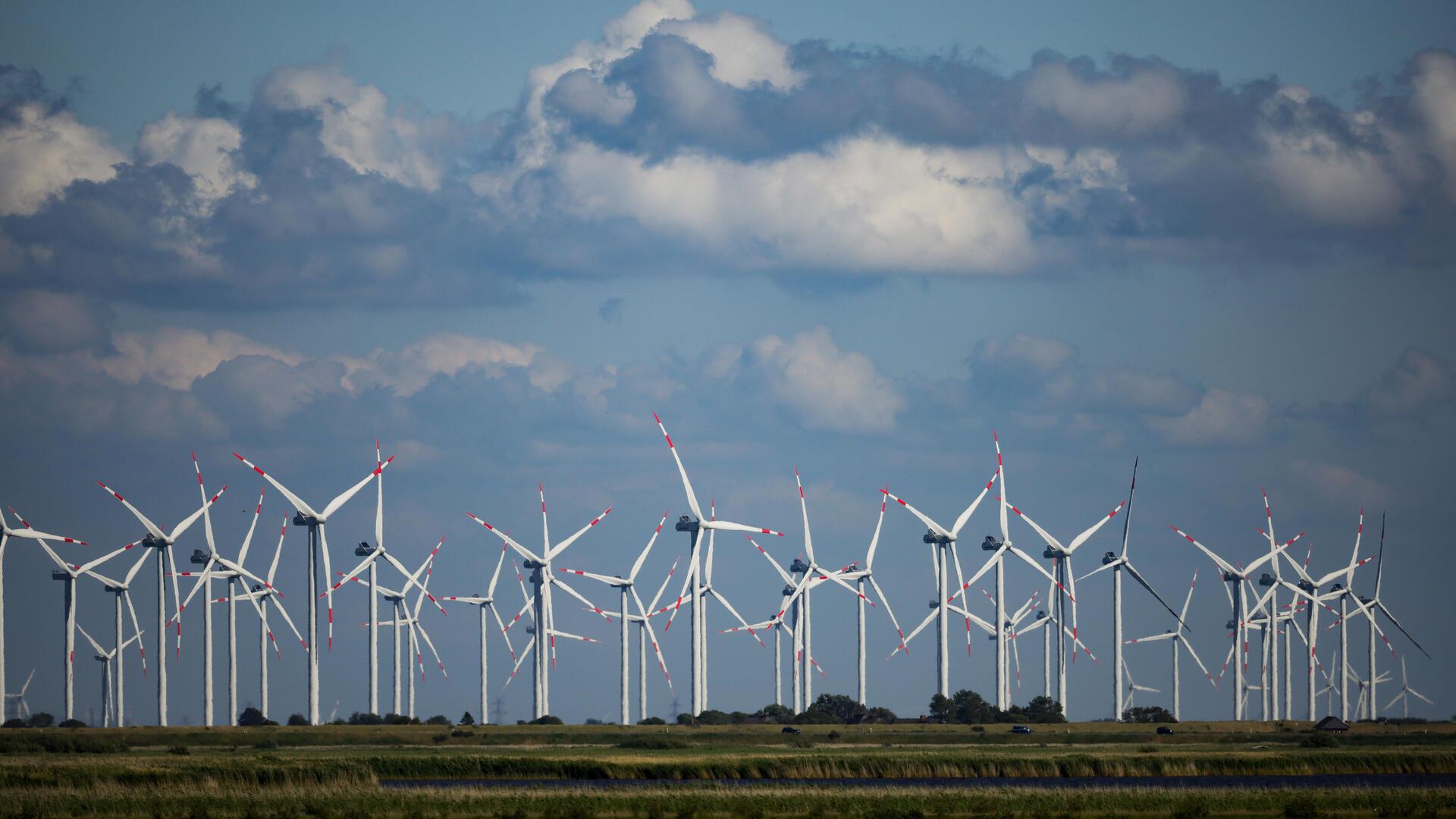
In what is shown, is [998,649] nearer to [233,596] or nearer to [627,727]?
[627,727]

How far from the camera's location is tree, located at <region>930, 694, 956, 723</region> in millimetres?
188375

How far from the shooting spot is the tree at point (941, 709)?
188375 mm

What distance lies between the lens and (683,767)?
4525 inches

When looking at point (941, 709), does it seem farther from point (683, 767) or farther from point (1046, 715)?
point (683, 767)

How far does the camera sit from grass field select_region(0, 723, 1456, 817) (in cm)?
8919

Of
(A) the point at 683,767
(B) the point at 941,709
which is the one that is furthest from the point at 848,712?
(A) the point at 683,767

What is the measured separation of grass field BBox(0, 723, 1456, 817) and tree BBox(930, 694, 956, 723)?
9573 millimetres

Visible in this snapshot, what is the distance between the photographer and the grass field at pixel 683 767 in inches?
3511

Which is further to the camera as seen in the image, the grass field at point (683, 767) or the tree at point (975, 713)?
the tree at point (975, 713)

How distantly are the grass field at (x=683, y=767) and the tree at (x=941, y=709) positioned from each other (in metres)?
9.57

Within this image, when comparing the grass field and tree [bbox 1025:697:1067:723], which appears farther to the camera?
tree [bbox 1025:697:1067:723]

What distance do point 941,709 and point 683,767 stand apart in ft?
258

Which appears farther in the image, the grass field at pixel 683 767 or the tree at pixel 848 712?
the tree at pixel 848 712

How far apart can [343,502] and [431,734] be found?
78.9 ft
